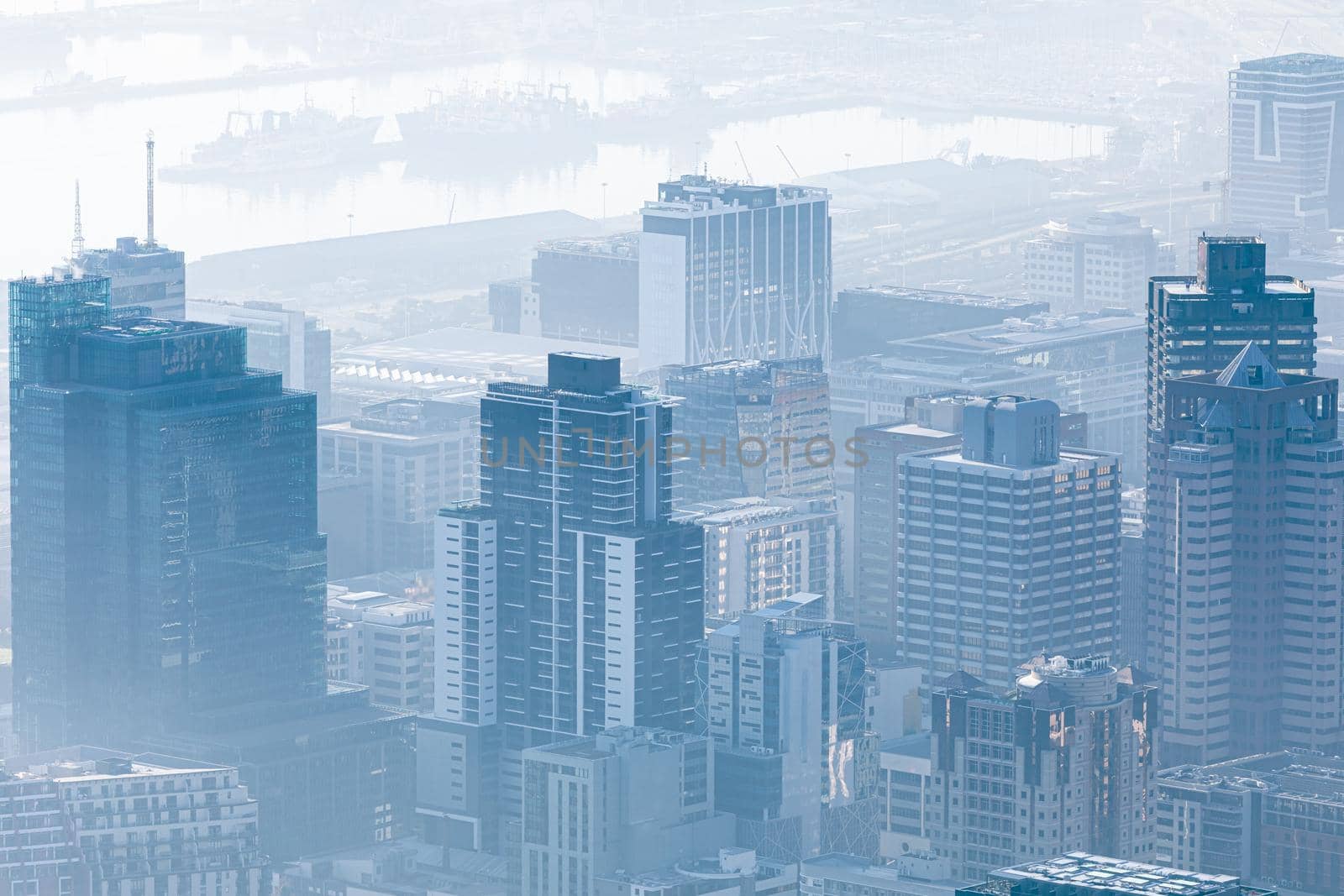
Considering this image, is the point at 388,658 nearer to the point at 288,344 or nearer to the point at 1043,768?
the point at 1043,768

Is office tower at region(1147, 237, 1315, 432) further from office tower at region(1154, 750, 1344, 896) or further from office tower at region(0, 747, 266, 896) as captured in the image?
office tower at region(0, 747, 266, 896)

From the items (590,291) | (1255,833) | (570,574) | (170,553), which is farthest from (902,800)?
(590,291)

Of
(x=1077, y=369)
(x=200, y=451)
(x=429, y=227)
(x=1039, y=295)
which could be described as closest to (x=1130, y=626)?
(x=200, y=451)

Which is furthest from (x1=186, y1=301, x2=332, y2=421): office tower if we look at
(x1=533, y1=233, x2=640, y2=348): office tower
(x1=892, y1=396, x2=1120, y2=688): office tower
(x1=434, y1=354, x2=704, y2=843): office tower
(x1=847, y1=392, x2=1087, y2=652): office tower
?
(x1=434, y1=354, x2=704, y2=843): office tower

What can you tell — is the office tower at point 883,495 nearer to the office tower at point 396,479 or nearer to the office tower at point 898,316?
the office tower at point 396,479

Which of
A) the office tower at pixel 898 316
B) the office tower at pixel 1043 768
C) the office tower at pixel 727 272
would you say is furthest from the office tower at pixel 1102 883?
the office tower at pixel 898 316
